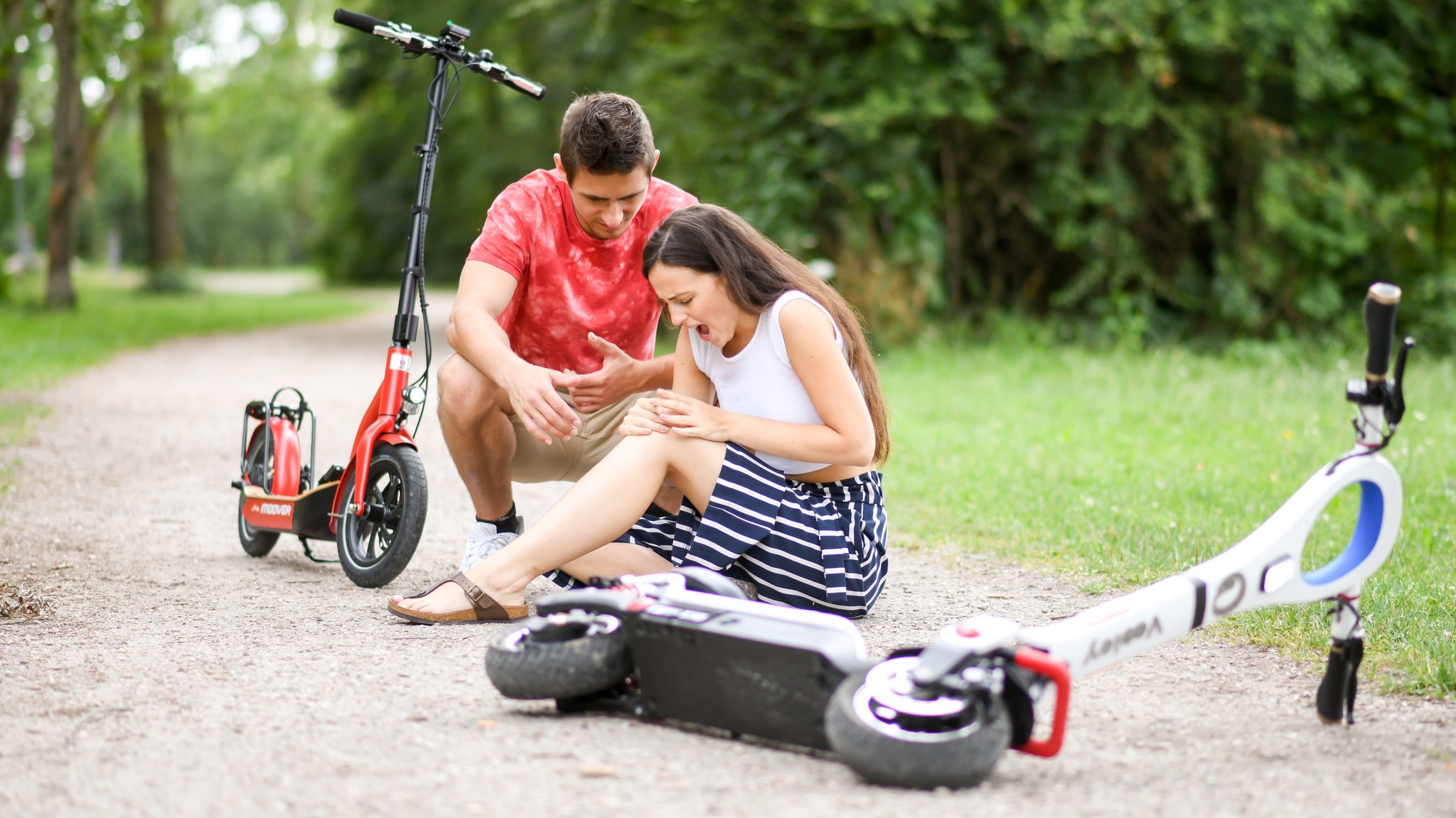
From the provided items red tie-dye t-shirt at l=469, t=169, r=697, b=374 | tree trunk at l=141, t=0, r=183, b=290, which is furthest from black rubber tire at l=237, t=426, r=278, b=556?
tree trunk at l=141, t=0, r=183, b=290

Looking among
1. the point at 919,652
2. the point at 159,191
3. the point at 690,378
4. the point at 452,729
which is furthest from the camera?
the point at 159,191

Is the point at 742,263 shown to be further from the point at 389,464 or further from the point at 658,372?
the point at 389,464

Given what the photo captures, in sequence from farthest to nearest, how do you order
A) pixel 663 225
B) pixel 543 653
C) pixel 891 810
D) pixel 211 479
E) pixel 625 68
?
pixel 625 68 < pixel 211 479 < pixel 663 225 < pixel 543 653 < pixel 891 810

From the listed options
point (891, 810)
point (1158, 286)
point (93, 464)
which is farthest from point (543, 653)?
point (1158, 286)

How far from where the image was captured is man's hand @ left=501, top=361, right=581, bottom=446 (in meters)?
3.60

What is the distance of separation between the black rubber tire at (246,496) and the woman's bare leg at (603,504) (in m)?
1.40

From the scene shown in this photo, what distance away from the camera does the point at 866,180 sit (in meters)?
11.0

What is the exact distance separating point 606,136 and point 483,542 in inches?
50.6

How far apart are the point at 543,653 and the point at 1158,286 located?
9.78 m

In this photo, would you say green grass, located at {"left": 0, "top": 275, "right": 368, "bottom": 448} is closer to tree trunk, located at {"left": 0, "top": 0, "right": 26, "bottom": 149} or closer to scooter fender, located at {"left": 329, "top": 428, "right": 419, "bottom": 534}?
tree trunk, located at {"left": 0, "top": 0, "right": 26, "bottom": 149}

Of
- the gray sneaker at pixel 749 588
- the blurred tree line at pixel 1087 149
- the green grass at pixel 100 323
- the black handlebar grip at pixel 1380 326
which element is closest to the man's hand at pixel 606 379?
the gray sneaker at pixel 749 588

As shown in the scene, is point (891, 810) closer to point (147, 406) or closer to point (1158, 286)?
point (147, 406)

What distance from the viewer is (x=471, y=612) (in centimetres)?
356

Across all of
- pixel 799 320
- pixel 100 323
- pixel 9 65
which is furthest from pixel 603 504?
pixel 9 65
